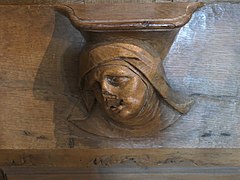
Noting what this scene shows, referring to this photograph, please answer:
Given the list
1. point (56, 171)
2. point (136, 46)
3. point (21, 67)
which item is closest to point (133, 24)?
point (136, 46)

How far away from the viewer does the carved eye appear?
0.74 m

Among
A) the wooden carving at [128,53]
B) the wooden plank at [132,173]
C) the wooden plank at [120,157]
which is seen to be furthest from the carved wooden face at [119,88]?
the wooden plank at [132,173]

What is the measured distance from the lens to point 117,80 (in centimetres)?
74

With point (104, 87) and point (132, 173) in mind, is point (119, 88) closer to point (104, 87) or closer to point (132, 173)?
point (104, 87)

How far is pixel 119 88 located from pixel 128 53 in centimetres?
7

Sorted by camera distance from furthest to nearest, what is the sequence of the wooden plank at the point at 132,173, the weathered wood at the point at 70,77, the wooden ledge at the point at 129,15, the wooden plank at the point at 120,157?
1. the wooden plank at the point at 132,173
2. the wooden plank at the point at 120,157
3. the weathered wood at the point at 70,77
4. the wooden ledge at the point at 129,15

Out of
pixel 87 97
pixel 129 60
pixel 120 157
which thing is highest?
pixel 129 60

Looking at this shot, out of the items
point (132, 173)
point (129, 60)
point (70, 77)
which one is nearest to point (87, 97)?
point (70, 77)

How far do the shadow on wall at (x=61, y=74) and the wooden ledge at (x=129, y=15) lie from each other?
69mm

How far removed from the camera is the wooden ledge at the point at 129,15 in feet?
2.25

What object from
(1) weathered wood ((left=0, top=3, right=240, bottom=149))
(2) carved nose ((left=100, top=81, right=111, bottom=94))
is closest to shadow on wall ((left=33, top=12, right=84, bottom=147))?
(1) weathered wood ((left=0, top=3, right=240, bottom=149))

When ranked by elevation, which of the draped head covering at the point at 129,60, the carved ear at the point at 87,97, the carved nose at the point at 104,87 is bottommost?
the carved ear at the point at 87,97

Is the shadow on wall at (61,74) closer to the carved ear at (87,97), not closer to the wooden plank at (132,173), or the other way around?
the carved ear at (87,97)

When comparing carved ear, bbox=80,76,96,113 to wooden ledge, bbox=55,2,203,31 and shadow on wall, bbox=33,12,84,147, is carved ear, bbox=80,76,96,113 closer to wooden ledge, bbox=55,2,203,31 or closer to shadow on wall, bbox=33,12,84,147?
shadow on wall, bbox=33,12,84,147
